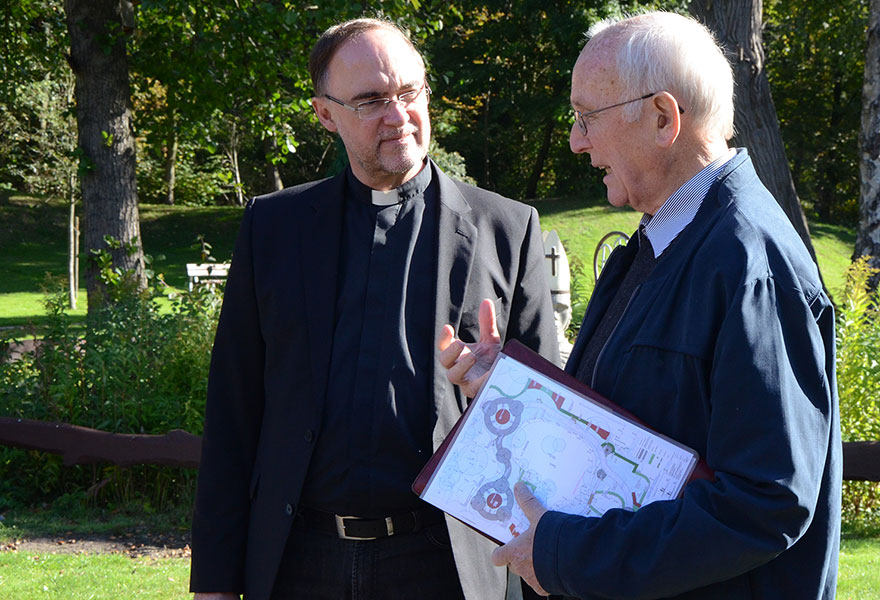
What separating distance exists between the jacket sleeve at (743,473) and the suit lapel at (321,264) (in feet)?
3.90

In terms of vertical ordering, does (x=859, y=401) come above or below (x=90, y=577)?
above

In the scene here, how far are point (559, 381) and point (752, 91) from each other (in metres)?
7.84

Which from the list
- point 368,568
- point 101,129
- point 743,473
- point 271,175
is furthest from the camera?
point 271,175

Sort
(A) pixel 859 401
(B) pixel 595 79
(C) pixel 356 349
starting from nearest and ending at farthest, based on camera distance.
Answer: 1. (B) pixel 595 79
2. (C) pixel 356 349
3. (A) pixel 859 401

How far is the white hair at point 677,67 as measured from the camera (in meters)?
1.73

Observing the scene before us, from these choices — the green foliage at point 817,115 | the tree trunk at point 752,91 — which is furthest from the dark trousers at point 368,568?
the green foliage at point 817,115

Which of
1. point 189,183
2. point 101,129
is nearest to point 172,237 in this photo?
point 189,183

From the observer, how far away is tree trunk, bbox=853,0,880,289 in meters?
10.1

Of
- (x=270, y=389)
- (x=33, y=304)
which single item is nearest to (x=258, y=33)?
(x=270, y=389)

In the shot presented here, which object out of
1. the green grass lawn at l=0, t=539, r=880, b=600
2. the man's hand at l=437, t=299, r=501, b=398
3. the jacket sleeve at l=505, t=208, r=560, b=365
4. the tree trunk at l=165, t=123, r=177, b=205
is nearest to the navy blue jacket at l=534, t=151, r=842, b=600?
the man's hand at l=437, t=299, r=501, b=398

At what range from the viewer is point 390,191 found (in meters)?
2.89

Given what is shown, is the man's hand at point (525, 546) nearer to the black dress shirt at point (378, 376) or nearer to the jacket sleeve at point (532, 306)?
the black dress shirt at point (378, 376)

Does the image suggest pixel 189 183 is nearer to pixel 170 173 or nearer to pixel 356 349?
pixel 170 173

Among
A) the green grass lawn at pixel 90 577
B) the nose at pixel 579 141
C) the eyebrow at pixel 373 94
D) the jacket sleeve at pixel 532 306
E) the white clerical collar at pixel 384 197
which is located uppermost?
the eyebrow at pixel 373 94
